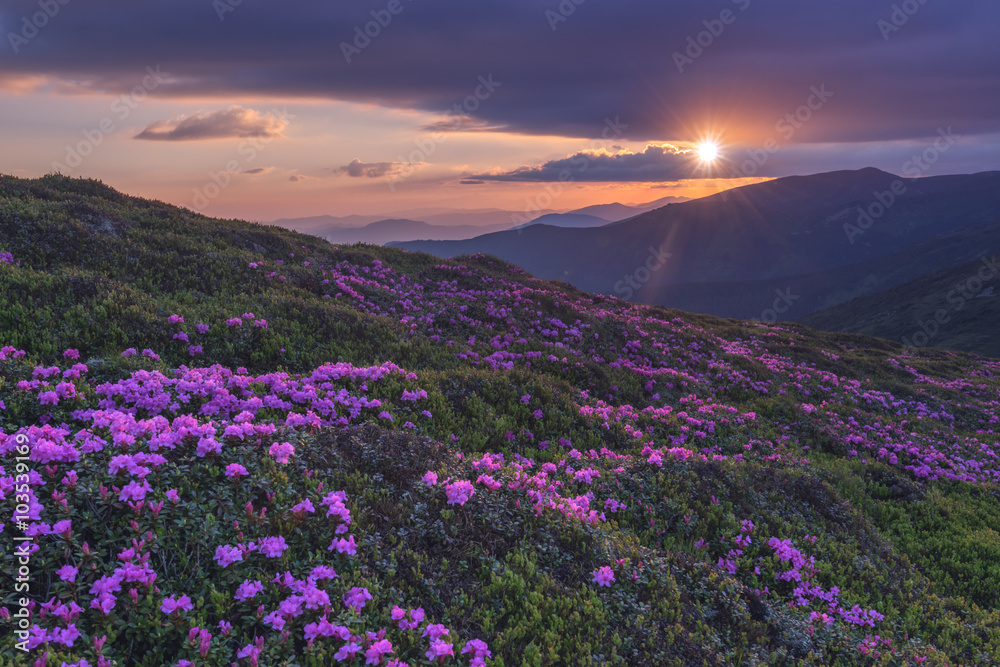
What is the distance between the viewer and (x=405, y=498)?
6789 millimetres

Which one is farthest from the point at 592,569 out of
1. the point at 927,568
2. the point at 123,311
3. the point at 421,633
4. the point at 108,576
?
the point at 123,311

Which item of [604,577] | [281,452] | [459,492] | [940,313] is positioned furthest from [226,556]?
[940,313]

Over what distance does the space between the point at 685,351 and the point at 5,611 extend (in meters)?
25.2

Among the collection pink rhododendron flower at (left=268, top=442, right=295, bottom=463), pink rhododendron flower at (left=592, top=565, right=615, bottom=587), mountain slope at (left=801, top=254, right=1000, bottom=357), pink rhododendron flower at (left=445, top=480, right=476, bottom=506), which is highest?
pink rhododendron flower at (left=268, top=442, right=295, bottom=463)

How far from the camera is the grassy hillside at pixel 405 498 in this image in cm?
473

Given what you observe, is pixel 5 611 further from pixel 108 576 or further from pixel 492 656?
pixel 492 656

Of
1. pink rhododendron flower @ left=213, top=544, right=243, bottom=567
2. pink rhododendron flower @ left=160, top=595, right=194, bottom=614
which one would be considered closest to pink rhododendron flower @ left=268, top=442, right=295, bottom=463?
pink rhododendron flower @ left=213, top=544, right=243, bottom=567

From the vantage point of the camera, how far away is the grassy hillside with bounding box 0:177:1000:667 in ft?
15.5

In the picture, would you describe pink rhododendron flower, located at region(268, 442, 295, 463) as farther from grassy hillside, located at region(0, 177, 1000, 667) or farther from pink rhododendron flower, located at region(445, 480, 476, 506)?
pink rhododendron flower, located at region(445, 480, 476, 506)

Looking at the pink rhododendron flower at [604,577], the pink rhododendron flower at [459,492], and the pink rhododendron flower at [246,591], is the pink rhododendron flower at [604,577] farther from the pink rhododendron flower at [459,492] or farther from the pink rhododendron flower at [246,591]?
the pink rhododendron flower at [246,591]

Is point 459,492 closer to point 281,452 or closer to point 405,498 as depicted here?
point 405,498

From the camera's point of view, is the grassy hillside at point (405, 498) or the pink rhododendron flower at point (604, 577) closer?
the grassy hillside at point (405, 498)

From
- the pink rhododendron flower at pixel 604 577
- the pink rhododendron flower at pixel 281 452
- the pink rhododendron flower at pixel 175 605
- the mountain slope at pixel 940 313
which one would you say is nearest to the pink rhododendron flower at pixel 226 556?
the pink rhododendron flower at pixel 175 605

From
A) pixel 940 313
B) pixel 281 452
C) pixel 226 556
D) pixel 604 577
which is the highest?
pixel 281 452
